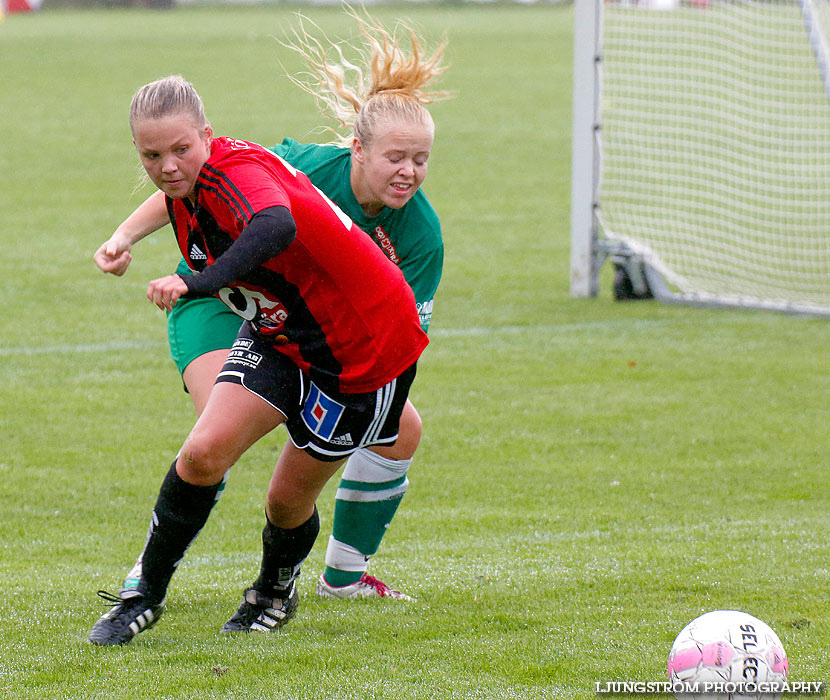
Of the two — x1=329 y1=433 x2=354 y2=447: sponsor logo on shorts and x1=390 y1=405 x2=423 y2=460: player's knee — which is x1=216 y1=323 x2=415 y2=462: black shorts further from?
x1=390 y1=405 x2=423 y2=460: player's knee

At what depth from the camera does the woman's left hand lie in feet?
9.45

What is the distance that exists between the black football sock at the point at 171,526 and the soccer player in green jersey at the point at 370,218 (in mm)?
290

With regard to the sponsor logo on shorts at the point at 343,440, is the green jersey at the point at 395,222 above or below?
above

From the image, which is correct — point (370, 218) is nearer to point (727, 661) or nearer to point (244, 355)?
point (244, 355)

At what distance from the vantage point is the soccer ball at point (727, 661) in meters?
2.96

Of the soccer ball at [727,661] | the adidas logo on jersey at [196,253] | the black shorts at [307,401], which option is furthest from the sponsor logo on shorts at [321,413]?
the soccer ball at [727,661]

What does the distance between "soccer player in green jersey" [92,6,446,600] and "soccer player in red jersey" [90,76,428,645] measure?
0.32 metres

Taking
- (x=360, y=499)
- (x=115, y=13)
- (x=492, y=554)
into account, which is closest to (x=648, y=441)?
(x=492, y=554)

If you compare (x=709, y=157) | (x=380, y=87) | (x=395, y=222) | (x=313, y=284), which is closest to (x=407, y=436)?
(x=395, y=222)

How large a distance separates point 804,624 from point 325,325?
1705 mm

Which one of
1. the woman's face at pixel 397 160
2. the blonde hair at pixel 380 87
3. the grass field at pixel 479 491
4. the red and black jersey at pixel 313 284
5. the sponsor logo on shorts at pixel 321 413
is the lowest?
the grass field at pixel 479 491

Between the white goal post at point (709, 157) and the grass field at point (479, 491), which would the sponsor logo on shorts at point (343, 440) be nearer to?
the grass field at point (479, 491)

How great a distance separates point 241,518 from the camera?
5.09 metres

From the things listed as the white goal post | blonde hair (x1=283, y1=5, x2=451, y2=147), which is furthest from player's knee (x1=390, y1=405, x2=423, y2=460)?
the white goal post
